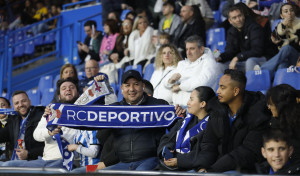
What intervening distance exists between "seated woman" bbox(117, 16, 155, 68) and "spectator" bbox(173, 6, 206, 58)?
484 millimetres

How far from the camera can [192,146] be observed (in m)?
5.16

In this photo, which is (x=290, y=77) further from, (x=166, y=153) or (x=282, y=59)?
(x=166, y=153)

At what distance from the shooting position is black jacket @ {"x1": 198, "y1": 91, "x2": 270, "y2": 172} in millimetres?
4820

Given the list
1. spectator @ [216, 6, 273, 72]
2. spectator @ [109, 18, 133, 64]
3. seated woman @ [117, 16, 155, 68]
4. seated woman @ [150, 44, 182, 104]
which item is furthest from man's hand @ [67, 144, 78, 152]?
spectator @ [109, 18, 133, 64]

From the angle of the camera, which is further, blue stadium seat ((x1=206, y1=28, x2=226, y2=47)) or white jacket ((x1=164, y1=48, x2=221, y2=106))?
blue stadium seat ((x1=206, y1=28, x2=226, y2=47))

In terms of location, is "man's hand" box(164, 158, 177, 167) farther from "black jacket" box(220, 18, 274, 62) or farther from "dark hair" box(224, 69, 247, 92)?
"black jacket" box(220, 18, 274, 62)

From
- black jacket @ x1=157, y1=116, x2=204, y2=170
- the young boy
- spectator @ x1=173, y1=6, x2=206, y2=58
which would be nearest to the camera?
the young boy

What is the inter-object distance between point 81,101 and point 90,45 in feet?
14.8

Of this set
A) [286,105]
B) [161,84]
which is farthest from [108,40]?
[286,105]

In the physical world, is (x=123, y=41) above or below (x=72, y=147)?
above

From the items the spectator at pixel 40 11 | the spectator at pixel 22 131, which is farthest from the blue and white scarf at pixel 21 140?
the spectator at pixel 40 11

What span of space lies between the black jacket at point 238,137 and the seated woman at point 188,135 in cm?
14

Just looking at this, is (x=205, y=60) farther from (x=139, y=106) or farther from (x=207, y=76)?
(x=139, y=106)

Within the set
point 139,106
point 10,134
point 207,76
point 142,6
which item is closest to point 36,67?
point 142,6
